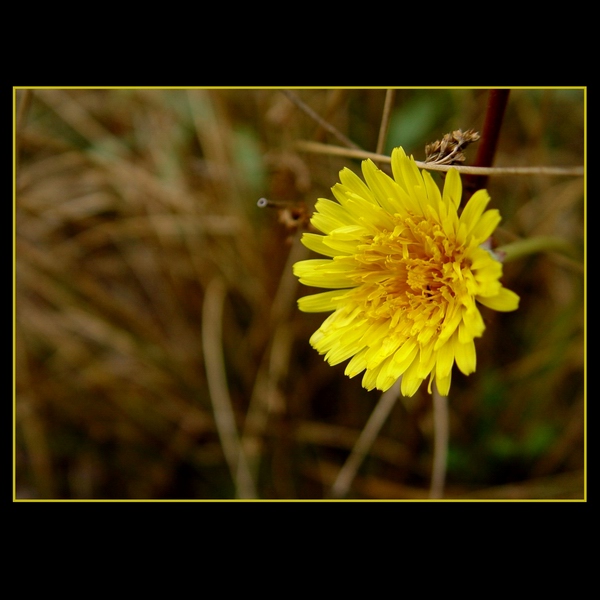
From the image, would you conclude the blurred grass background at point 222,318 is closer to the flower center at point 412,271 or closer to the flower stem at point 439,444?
the flower stem at point 439,444

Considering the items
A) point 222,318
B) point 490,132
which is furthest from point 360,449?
point 490,132

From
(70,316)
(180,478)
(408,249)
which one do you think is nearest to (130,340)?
(70,316)

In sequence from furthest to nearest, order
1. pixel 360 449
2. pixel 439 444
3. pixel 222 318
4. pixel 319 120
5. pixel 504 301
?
pixel 222 318
pixel 360 449
pixel 439 444
pixel 319 120
pixel 504 301

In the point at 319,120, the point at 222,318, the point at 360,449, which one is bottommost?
the point at 360,449

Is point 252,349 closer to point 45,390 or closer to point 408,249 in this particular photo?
point 45,390

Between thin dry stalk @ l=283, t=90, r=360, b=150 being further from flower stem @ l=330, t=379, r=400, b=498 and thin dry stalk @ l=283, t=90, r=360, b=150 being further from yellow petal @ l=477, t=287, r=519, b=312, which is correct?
flower stem @ l=330, t=379, r=400, b=498

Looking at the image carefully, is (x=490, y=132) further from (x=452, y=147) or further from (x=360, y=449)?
(x=360, y=449)

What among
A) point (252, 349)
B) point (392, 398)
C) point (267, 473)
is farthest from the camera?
point (252, 349)
